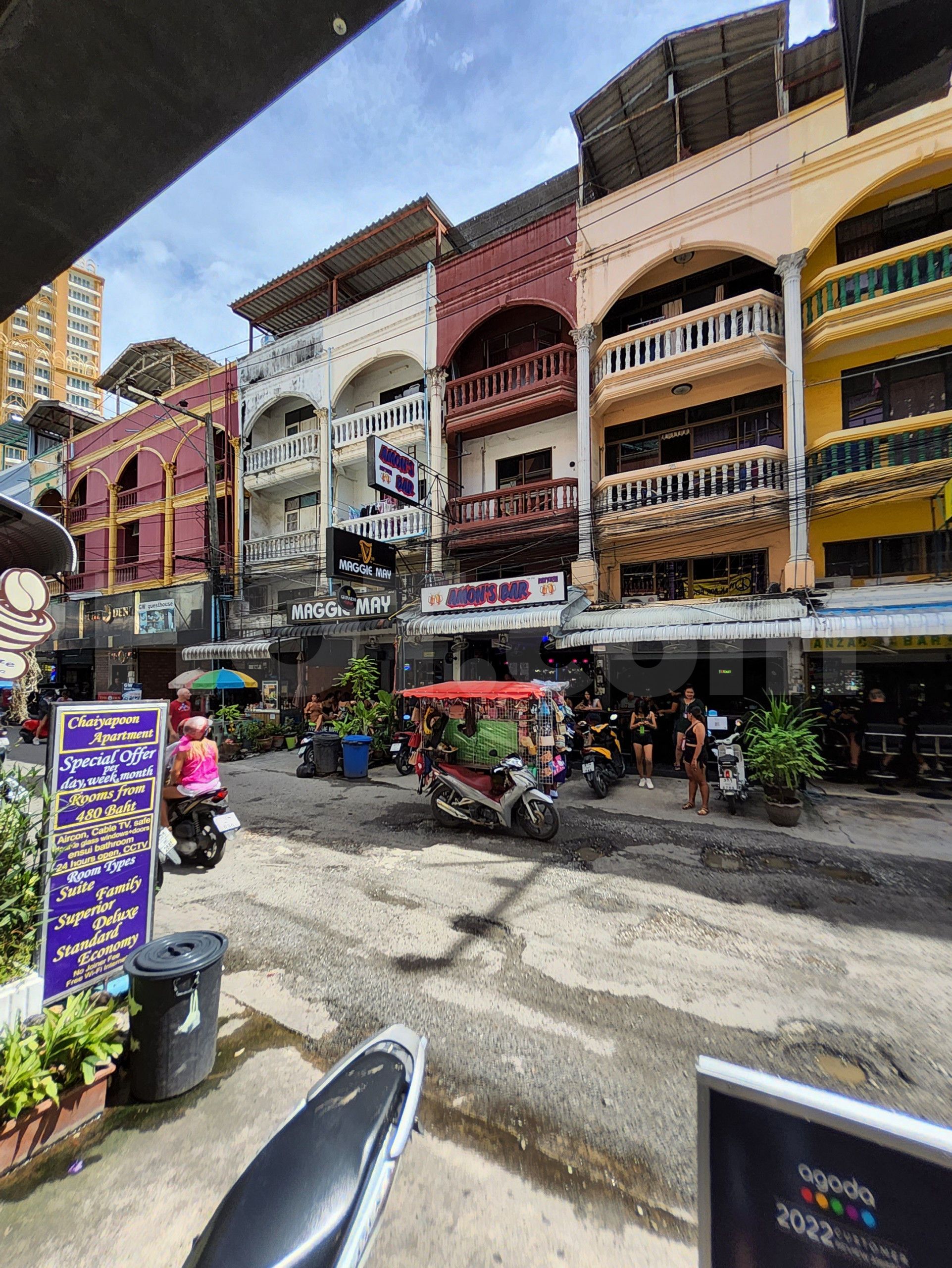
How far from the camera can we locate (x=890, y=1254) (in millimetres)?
913

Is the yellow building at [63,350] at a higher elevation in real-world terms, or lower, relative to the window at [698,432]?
higher

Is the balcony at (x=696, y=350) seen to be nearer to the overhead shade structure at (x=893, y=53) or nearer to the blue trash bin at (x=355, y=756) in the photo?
the blue trash bin at (x=355, y=756)

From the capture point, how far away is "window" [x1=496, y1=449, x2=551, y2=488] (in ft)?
49.0

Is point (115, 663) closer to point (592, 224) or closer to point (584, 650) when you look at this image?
point (584, 650)

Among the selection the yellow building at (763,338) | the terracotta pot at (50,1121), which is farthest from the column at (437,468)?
the terracotta pot at (50,1121)

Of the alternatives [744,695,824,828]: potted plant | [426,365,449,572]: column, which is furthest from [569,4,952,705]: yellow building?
[426,365,449,572]: column

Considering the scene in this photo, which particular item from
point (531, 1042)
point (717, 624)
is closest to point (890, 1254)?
point (531, 1042)

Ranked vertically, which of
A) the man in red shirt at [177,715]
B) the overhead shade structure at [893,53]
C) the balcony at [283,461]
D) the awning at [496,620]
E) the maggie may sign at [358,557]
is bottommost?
the man in red shirt at [177,715]

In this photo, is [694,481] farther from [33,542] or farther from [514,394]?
[33,542]

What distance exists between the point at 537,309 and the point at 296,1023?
16.9 metres

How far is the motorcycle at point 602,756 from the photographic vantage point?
9.76 metres

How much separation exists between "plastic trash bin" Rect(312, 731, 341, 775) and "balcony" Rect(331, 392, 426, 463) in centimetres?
859

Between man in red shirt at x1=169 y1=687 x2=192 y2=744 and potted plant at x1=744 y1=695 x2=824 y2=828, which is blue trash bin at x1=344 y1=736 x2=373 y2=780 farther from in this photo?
potted plant at x1=744 y1=695 x2=824 y2=828

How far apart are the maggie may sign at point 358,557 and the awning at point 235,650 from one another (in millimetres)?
4227
